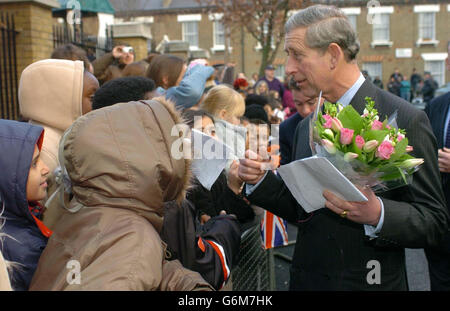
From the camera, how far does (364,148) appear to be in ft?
5.82

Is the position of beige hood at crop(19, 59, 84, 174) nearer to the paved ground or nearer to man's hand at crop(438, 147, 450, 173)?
man's hand at crop(438, 147, 450, 173)

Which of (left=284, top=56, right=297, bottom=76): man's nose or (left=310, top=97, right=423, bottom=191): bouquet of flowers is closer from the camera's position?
(left=310, top=97, right=423, bottom=191): bouquet of flowers

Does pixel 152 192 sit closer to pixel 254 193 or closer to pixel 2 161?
pixel 2 161

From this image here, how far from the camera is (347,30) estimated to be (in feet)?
7.68

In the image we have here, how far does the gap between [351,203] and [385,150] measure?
0.35 meters

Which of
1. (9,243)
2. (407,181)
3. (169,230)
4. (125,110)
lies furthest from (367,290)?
(9,243)

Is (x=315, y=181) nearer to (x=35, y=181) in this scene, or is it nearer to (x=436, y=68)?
(x=35, y=181)

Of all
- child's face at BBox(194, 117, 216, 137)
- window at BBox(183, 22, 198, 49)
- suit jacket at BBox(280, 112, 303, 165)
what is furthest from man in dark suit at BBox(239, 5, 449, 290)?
window at BBox(183, 22, 198, 49)

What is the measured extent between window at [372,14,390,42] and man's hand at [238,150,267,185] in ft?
103

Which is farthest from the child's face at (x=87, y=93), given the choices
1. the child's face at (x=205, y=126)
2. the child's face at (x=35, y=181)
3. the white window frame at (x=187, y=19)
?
the white window frame at (x=187, y=19)

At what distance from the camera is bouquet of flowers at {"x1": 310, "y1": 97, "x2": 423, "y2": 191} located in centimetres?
178

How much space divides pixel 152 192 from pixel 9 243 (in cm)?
63
